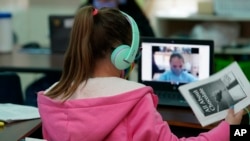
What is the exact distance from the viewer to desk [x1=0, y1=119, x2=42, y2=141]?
5.08 feet

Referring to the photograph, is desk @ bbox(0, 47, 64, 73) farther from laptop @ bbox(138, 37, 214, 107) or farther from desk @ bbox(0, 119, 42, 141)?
desk @ bbox(0, 119, 42, 141)

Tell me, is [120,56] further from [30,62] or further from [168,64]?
[30,62]

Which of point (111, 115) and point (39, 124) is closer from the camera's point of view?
point (111, 115)

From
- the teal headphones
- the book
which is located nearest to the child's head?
the teal headphones

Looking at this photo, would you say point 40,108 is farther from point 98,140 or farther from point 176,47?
point 176,47

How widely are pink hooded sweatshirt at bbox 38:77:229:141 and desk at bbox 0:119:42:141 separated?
0.68 feet

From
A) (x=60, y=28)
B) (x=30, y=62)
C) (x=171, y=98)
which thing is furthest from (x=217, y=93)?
(x=60, y=28)

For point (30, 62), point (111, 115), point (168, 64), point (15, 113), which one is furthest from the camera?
point (30, 62)

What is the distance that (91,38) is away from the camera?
1.42 m

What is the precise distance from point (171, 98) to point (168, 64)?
161mm

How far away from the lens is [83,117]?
1.38m

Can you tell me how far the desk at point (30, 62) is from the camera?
277 centimetres

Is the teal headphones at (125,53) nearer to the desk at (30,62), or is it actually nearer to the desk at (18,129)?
the desk at (18,129)

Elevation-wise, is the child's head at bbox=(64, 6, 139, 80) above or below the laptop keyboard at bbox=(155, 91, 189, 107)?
above
